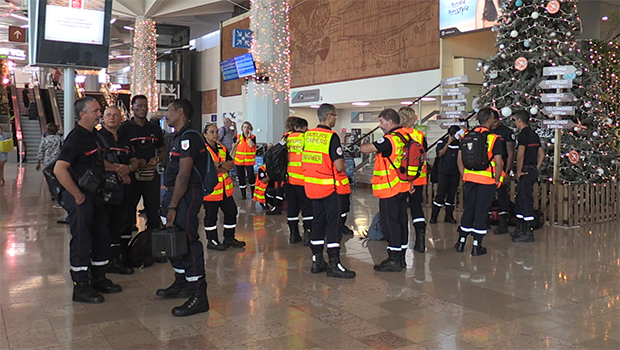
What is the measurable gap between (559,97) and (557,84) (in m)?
0.20

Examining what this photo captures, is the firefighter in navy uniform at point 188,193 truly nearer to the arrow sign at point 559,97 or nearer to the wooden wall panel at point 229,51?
the arrow sign at point 559,97

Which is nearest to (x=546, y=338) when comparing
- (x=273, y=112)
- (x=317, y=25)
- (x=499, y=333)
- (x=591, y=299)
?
(x=499, y=333)

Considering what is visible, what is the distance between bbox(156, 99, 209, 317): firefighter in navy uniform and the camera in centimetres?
419

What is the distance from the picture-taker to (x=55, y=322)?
4.09 meters

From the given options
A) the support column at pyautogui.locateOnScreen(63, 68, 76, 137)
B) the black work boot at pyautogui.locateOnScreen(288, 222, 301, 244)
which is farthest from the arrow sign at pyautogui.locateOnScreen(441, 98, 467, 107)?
the support column at pyautogui.locateOnScreen(63, 68, 76, 137)

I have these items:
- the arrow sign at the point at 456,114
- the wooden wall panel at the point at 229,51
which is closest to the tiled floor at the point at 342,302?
the arrow sign at the point at 456,114

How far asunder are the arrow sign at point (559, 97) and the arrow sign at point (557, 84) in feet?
0.38

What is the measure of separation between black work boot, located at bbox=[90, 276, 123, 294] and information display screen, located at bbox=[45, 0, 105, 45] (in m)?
3.29

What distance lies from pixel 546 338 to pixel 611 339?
45 centimetres

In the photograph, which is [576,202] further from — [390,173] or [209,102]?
[209,102]

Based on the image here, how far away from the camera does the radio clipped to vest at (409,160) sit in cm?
558

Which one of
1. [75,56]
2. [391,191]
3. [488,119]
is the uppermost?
[75,56]

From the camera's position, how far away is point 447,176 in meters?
8.60

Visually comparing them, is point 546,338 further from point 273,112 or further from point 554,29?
point 273,112
